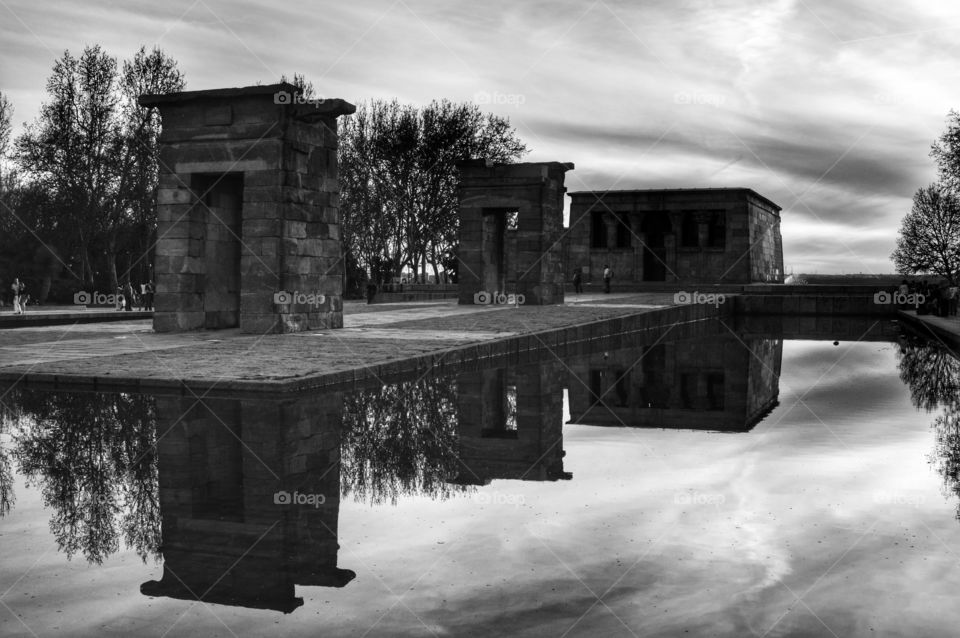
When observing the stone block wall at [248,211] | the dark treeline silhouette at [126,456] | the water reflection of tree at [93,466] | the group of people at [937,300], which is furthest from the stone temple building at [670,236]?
the water reflection of tree at [93,466]

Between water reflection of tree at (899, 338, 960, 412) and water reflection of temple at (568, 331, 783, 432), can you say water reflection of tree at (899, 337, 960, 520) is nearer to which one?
water reflection of tree at (899, 338, 960, 412)

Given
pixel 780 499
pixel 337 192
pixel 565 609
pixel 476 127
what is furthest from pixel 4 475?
pixel 476 127

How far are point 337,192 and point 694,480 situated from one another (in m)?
14.0

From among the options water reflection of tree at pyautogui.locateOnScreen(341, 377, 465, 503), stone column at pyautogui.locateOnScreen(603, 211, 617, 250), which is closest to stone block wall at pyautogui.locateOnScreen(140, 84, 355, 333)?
water reflection of tree at pyautogui.locateOnScreen(341, 377, 465, 503)

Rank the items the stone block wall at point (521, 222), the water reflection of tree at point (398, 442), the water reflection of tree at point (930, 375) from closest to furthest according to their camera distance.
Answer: the water reflection of tree at point (398, 442), the water reflection of tree at point (930, 375), the stone block wall at point (521, 222)

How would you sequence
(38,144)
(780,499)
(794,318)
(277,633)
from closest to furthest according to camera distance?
(277,633), (780,499), (794,318), (38,144)

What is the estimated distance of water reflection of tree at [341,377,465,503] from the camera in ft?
21.3

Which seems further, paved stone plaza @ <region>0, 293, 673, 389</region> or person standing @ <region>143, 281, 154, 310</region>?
person standing @ <region>143, 281, 154, 310</region>

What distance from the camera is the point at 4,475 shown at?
669cm

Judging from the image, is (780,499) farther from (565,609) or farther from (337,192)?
(337,192)

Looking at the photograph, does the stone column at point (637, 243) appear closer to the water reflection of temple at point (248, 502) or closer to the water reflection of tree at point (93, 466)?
the water reflection of tree at point (93, 466)

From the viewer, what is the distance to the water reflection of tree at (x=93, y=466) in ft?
17.0

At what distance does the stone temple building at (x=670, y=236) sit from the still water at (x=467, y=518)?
40.2m

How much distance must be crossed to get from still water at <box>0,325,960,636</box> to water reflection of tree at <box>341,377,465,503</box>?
0.04 m
